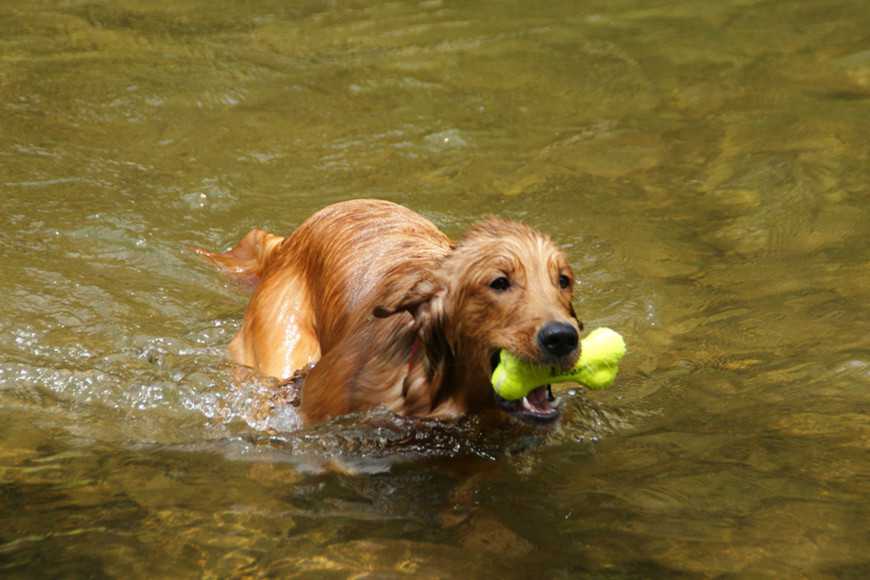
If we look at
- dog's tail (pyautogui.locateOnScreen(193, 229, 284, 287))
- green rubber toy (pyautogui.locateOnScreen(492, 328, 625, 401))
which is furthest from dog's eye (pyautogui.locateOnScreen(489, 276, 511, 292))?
dog's tail (pyautogui.locateOnScreen(193, 229, 284, 287))

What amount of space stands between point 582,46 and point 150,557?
922 centimetres

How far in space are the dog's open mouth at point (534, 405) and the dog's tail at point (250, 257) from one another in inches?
104

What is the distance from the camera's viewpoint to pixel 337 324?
255 inches

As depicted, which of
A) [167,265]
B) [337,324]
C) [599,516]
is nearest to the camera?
[599,516]

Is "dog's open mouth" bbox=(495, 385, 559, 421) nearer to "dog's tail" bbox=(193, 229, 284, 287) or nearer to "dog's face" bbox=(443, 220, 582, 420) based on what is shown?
"dog's face" bbox=(443, 220, 582, 420)

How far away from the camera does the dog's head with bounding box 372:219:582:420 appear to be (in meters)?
5.31

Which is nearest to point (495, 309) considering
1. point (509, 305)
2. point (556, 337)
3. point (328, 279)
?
point (509, 305)

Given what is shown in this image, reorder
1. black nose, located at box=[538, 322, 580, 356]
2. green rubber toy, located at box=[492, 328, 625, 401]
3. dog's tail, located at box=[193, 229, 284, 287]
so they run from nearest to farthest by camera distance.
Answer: black nose, located at box=[538, 322, 580, 356] → green rubber toy, located at box=[492, 328, 625, 401] → dog's tail, located at box=[193, 229, 284, 287]

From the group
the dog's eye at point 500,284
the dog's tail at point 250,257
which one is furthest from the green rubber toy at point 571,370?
the dog's tail at point 250,257

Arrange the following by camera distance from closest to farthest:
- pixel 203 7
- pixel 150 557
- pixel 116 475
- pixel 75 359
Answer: pixel 150 557 → pixel 116 475 → pixel 75 359 → pixel 203 7

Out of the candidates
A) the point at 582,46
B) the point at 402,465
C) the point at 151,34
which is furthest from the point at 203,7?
the point at 402,465

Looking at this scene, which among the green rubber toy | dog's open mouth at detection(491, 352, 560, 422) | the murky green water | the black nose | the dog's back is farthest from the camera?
the dog's back

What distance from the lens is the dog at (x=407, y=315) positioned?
5461 millimetres

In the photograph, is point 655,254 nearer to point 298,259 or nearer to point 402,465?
point 298,259
